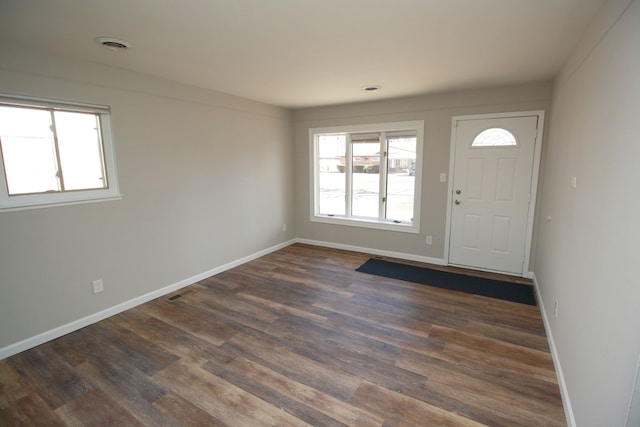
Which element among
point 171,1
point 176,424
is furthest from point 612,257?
point 171,1

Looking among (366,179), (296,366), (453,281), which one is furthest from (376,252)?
(296,366)

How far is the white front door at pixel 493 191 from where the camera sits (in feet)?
12.3

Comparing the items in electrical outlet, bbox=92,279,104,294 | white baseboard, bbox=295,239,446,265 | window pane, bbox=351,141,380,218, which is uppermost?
window pane, bbox=351,141,380,218

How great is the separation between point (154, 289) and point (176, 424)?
1978mm

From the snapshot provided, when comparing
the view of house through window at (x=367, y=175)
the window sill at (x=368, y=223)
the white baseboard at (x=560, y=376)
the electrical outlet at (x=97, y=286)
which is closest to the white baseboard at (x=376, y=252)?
the window sill at (x=368, y=223)

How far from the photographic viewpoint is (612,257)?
136 cm

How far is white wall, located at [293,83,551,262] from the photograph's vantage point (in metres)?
3.73

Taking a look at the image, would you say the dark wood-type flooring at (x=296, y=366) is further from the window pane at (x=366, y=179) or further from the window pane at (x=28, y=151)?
the window pane at (x=366, y=179)

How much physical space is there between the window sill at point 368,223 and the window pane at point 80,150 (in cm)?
333

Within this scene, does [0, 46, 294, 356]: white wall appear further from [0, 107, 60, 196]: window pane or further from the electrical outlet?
[0, 107, 60, 196]: window pane

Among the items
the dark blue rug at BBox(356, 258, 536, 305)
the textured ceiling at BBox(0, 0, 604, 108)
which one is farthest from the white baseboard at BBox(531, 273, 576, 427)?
the textured ceiling at BBox(0, 0, 604, 108)

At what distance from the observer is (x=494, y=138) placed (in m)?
3.87

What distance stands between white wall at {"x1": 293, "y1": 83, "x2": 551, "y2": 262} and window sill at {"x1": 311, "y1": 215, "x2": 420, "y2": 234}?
2.7 inches

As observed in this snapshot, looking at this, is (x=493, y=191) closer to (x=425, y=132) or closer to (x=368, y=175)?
(x=425, y=132)
